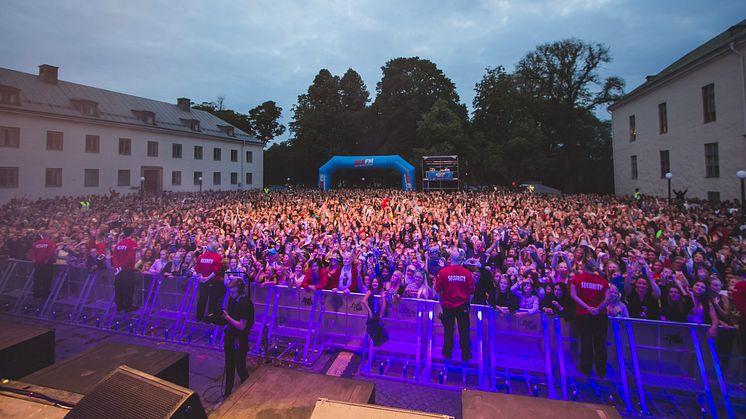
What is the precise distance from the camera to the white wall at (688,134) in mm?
19312

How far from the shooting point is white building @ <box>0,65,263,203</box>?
27.8 meters

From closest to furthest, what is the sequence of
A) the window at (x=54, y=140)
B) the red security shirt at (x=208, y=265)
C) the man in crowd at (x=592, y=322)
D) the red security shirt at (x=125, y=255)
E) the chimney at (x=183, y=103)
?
the man in crowd at (x=592, y=322), the red security shirt at (x=208, y=265), the red security shirt at (x=125, y=255), the window at (x=54, y=140), the chimney at (x=183, y=103)

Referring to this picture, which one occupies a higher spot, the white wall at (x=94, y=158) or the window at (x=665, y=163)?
the white wall at (x=94, y=158)

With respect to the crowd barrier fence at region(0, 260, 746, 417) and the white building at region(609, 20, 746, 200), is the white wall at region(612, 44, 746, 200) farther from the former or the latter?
the crowd barrier fence at region(0, 260, 746, 417)

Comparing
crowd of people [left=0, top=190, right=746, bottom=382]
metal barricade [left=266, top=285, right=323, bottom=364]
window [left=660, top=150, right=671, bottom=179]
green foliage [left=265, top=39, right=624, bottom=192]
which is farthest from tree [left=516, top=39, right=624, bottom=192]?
metal barricade [left=266, top=285, right=323, bottom=364]

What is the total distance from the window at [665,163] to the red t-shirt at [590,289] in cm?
2625

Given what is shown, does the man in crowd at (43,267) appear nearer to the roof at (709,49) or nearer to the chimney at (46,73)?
the roof at (709,49)

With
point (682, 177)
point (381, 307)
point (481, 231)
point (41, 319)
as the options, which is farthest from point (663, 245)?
point (682, 177)

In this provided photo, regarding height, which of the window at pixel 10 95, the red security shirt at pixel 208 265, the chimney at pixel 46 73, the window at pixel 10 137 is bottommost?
the red security shirt at pixel 208 265

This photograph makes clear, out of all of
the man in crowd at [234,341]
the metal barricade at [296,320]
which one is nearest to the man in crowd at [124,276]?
the metal barricade at [296,320]

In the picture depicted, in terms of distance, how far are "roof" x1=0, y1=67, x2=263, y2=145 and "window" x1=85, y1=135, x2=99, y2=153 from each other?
159 cm

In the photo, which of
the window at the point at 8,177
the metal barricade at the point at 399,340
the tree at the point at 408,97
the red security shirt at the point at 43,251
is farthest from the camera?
the tree at the point at 408,97

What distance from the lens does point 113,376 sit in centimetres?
268

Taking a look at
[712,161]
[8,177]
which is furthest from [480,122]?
[8,177]
